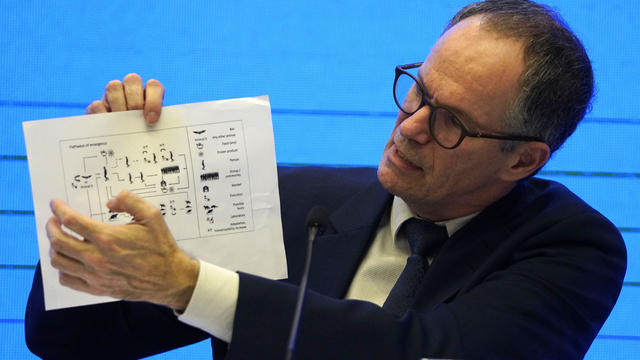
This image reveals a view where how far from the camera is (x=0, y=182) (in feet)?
8.46

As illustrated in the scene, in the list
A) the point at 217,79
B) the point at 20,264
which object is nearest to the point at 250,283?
the point at 217,79

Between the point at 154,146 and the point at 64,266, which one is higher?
the point at 154,146

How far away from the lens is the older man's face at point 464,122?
153 cm

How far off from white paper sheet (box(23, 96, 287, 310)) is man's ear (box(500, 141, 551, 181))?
579mm

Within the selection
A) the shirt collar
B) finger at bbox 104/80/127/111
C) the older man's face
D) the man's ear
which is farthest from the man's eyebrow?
finger at bbox 104/80/127/111

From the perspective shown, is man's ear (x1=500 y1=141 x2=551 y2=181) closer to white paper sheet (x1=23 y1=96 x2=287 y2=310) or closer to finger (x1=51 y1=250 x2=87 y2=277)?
white paper sheet (x1=23 y1=96 x2=287 y2=310)

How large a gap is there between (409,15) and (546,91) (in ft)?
3.94

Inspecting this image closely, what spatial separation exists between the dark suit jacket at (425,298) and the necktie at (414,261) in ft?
0.10

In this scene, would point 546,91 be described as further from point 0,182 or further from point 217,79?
point 0,182

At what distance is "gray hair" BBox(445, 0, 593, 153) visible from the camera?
1.54 metres

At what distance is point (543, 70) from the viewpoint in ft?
5.03

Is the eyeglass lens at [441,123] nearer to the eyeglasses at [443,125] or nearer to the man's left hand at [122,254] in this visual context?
the eyeglasses at [443,125]

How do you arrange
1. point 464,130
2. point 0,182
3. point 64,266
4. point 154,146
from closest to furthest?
point 64,266, point 154,146, point 464,130, point 0,182

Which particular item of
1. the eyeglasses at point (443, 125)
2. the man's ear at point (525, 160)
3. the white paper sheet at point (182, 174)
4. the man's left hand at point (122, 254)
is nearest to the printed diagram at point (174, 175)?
the white paper sheet at point (182, 174)
